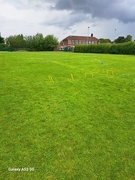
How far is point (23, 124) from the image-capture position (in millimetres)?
3465

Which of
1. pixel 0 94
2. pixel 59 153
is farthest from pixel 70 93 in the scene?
pixel 59 153

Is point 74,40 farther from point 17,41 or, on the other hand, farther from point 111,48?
point 111,48

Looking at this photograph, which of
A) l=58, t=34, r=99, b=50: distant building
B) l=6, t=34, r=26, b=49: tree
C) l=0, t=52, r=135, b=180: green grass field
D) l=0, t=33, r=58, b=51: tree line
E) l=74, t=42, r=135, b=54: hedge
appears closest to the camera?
l=0, t=52, r=135, b=180: green grass field

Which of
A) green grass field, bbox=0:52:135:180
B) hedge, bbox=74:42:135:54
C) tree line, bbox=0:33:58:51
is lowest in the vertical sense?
green grass field, bbox=0:52:135:180

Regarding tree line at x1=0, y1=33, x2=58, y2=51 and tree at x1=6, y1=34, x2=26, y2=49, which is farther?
tree at x1=6, y1=34, x2=26, y2=49

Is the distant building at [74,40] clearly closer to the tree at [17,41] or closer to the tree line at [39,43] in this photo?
the tree line at [39,43]

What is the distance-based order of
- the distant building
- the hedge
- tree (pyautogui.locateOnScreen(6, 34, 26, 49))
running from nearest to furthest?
the hedge < tree (pyautogui.locateOnScreen(6, 34, 26, 49)) < the distant building

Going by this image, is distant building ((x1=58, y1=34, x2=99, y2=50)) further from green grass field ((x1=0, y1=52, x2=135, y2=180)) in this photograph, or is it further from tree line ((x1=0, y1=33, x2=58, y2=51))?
green grass field ((x1=0, y1=52, x2=135, y2=180))

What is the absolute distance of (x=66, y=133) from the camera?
3246 mm

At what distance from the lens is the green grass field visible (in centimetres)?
248

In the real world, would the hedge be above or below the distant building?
below

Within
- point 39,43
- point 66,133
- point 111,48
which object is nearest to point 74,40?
point 39,43

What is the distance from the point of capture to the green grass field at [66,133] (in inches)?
97.7

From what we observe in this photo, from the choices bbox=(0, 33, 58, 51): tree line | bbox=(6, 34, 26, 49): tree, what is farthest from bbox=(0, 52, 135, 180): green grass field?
bbox=(6, 34, 26, 49): tree
